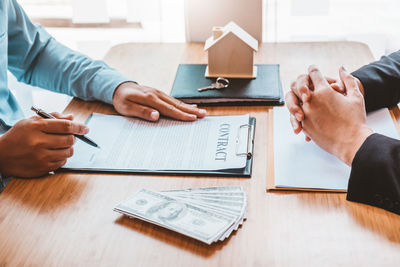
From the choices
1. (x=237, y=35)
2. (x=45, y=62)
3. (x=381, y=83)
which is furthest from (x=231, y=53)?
(x=45, y=62)

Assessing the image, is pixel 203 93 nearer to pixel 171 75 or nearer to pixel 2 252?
pixel 171 75

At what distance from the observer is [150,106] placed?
1086 mm

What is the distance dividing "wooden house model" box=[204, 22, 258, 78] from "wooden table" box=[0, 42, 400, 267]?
0.38m

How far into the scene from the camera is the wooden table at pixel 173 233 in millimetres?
671

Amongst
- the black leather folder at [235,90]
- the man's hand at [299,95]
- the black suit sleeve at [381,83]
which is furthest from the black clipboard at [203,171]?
the black suit sleeve at [381,83]

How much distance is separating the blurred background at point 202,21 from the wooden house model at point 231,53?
351 millimetres

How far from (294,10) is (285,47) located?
0.39m

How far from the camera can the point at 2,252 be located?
2.34 ft

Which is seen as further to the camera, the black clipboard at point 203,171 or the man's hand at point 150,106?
the man's hand at point 150,106

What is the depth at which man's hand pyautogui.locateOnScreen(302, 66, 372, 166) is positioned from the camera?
33.5 inches

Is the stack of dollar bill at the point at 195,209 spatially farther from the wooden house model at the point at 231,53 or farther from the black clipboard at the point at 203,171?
the wooden house model at the point at 231,53

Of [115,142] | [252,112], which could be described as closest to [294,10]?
[252,112]

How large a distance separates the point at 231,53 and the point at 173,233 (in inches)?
26.9

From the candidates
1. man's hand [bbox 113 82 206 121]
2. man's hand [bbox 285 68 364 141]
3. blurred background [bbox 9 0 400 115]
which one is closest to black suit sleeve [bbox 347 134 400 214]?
man's hand [bbox 285 68 364 141]
